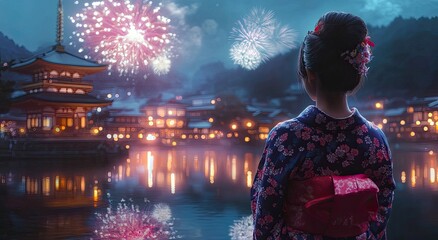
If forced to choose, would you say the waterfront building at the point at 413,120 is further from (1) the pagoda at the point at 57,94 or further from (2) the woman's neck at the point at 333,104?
(2) the woman's neck at the point at 333,104

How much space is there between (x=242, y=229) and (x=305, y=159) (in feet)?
16.7

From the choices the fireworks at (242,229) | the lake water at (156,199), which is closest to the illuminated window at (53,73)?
the lake water at (156,199)

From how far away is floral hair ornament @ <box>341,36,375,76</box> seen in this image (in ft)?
4.80

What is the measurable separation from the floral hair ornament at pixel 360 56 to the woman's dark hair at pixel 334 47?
0.01 metres

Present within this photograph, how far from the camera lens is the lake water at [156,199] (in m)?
6.29

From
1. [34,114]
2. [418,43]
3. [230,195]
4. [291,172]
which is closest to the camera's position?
[291,172]

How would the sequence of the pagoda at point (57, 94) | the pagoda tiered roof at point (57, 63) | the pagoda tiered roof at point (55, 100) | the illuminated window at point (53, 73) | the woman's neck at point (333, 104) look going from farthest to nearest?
the illuminated window at point (53, 73), the pagoda tiered roof at point (57, 63), the pagoda at point (57, 94), the pagoda tiered roof at point (55, 100), the woman's neck at point (333, 104)

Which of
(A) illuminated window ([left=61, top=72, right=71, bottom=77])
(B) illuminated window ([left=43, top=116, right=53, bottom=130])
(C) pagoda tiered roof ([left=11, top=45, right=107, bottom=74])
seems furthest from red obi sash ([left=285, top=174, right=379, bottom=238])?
(A) illuminated window ([left=61, top=72, right=71, bottom=77])

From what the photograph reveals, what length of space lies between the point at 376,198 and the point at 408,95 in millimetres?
47136

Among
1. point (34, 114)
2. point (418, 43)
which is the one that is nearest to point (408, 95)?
point (418, 43)

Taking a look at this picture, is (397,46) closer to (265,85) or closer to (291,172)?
(265,85)

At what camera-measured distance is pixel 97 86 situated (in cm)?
6862

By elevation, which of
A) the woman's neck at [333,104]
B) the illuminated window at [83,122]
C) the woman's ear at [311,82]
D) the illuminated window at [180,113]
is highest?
the illuminated window at [180,113]

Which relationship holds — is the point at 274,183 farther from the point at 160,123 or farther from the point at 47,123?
the point at 160,123
